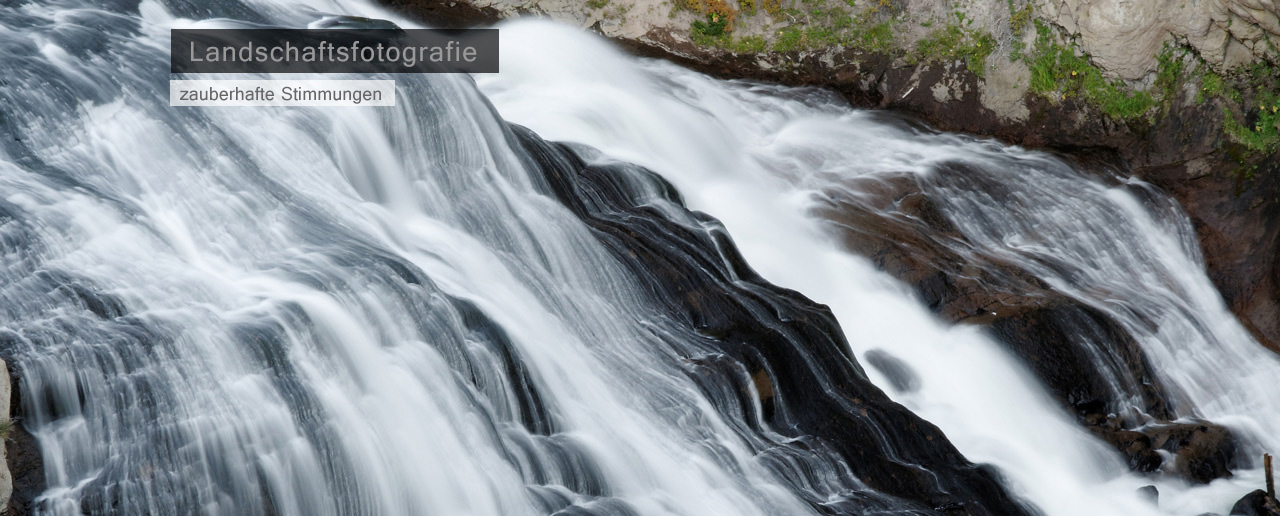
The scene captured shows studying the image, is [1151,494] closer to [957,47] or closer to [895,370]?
[895,370]

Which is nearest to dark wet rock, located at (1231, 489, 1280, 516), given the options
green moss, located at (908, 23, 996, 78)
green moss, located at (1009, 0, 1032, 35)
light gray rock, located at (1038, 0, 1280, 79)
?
light gray rock, located at (1038, 0, 1280, 79)

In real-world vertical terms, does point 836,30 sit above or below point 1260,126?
above

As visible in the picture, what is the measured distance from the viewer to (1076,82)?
12070 mm

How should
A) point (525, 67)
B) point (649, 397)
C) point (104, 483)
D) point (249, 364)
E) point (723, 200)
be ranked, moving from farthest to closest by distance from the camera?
1. point (525, 67)
2. point (723, 200)
3. point (649, 397)
4. point (249, 364)
5. point (104, 483)

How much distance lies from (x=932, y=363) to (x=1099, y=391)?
4.47 feet

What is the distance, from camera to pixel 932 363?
8969 millimetres

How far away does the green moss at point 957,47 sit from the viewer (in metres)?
12.2

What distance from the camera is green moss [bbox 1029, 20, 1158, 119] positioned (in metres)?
12.0

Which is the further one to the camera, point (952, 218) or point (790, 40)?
point (790, 40)

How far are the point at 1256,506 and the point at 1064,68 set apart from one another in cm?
547

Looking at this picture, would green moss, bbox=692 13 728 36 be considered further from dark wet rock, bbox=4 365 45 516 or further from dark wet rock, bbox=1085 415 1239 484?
dark wet rock, bbox=4 365 45 516

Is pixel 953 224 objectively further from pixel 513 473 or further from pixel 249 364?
pixel 249 364

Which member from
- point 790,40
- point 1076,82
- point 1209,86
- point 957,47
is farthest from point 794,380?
point 1209,86

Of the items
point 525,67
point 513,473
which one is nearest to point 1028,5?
point 525,67
